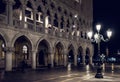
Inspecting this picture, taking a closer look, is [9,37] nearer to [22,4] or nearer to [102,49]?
[22,4]

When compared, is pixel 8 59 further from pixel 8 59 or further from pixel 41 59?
pixel 41 59

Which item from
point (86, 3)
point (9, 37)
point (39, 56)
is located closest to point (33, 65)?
point (9, 37)

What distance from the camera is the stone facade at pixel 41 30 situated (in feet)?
74.5

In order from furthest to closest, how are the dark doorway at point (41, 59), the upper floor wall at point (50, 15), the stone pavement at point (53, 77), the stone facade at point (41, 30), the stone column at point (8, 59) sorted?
the dark doorway at point (41, 59)
the upper floor wall at point (50, 15)
the stone facade at point (41, 30)
the stone column at point (8, 59)
the stone pavement at point (53, 77)

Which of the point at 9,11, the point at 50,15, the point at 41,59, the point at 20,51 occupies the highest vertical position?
the point at 50,15

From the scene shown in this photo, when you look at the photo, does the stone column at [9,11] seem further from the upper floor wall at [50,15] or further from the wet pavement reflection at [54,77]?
the wet pavement reflection at [54,77]

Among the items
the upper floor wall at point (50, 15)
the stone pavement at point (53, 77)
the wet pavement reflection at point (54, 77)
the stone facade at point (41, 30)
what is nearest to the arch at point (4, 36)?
the stone facade at point (41, 30)

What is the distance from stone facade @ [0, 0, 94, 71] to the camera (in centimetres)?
2270

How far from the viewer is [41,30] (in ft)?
93.5

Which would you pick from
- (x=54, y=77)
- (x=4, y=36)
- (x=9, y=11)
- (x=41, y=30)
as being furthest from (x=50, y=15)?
(x=54, y=77)

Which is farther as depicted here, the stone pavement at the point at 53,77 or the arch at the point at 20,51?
the arch at the point at 20,51

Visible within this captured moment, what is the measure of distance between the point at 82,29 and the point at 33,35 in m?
17.0

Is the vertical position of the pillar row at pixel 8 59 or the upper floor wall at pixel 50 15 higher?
the upper floor wall at pixel 50 15

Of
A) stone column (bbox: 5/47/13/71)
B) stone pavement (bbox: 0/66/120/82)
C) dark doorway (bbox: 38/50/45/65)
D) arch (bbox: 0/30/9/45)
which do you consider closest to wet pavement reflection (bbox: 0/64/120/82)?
stone pavement (bbox: 0/66/120/82)
